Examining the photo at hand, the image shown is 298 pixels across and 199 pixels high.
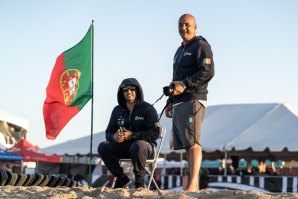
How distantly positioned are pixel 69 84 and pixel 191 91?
290 cm

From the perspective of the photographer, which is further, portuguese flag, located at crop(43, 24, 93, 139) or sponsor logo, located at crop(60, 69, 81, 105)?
sponsor logo, located at crop(60, 69, 81, 105)

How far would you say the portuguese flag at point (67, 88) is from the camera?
7.86 m

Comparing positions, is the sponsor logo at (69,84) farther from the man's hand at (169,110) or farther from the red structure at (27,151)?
A: the red structure at (27,151)

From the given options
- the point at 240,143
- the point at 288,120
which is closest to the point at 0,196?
the point at 240,143

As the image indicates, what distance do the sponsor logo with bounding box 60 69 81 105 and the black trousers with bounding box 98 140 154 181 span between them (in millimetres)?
2198

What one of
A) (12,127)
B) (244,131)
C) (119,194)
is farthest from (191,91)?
(12,127)

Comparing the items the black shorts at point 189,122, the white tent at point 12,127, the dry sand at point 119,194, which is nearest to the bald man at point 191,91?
the black shorts at point 189,122

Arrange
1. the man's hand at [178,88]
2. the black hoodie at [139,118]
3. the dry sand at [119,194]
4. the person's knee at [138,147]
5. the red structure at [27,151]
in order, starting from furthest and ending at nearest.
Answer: the red structure at [27,151], the black hoodie at [139,118], the person's knee at [138,147], the man's hand at [178,88], the dry sand at [119,194]

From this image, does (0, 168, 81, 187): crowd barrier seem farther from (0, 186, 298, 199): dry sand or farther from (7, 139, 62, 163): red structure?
(7, 139, 62, 163): red structure

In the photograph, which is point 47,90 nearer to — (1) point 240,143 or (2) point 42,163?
(1) point 240,143

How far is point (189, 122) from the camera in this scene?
5.37 metres

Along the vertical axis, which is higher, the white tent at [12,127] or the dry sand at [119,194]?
the white tent at [12,127]

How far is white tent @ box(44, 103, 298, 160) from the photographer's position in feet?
47.6

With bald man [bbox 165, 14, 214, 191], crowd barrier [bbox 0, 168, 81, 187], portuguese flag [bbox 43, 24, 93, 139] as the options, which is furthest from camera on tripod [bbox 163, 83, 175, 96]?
portuguese flag [bbox 43, 24, 93, 139]
